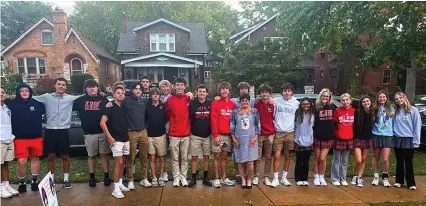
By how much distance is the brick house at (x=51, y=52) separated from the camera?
2436 centimetres

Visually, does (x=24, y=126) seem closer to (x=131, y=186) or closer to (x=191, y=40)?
(x=131, y=186)

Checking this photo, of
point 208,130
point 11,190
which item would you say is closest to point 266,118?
point 208,130

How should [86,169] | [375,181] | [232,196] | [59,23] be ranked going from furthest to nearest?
1. [59,23]
2. [86,169]
3. [375,181]
4. [232,196]

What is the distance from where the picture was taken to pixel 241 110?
5098 millimetres

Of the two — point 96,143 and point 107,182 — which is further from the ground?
point 96,143

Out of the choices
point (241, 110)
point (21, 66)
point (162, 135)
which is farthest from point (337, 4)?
point (21, 66)

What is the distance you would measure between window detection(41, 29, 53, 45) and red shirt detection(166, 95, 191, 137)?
23.6m

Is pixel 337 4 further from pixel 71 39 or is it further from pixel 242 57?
pixel 71 39

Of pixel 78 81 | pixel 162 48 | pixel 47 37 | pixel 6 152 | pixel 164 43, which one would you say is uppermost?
pixel 47 37

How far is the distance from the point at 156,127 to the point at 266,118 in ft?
6.15

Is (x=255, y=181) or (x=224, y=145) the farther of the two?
(x=255, y=181)

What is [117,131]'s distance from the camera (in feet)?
15.9

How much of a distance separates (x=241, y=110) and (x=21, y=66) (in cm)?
2535

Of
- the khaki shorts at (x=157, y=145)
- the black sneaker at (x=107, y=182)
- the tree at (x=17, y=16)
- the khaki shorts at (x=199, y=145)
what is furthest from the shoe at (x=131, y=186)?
the tree at (x=17, y=16)
